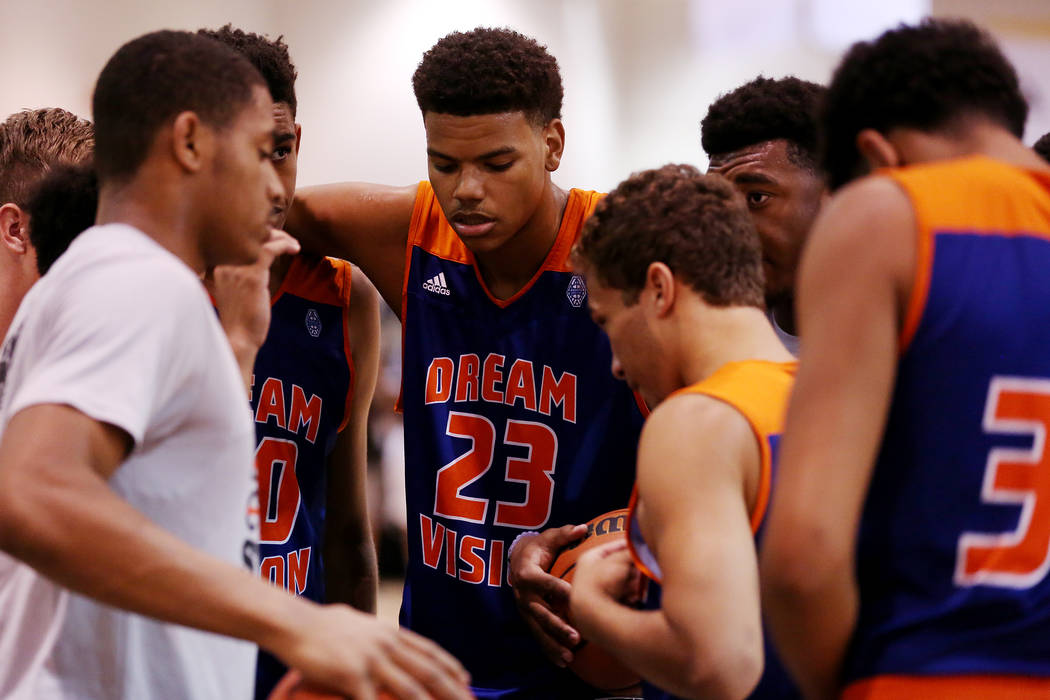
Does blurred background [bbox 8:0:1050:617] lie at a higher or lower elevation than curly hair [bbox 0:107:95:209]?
higher

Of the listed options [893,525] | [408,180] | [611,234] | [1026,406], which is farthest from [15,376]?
[408,180]

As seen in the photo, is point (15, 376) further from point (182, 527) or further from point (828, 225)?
point (828, 225)

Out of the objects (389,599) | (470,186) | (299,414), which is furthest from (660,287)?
(389,599)

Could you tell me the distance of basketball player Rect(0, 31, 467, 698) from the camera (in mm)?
1192

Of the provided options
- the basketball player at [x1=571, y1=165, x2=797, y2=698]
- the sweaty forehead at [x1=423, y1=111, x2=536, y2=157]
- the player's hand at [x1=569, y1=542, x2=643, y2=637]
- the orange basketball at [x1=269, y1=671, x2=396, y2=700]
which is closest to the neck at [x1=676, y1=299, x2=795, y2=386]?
the basketball player at [x1=571, y1=165, x2=797, y2=698]

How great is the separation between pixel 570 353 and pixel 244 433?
138cm

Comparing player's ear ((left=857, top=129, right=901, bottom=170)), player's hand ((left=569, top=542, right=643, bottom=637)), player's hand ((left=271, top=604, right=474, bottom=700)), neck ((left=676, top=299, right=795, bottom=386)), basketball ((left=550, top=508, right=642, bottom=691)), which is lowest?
basketball ((left=550, top=508, right=642, bottom=691))

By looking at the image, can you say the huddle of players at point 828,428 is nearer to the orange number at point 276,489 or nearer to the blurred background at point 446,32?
the orange number at point 276,489

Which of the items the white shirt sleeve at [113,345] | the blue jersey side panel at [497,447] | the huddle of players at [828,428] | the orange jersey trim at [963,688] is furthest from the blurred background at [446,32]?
the orange jersey trim at [963,688]

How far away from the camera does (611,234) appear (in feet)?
6.35

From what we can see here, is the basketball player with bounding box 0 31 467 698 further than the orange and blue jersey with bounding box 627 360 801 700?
No

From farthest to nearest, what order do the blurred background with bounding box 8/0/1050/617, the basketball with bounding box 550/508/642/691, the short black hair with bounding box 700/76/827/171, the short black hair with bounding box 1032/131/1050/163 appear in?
the blurred background with bounding box 8/0/1050/617
the short black hair with bounding box 1032/131/1050/163
the short black hair with bounding box 700/76/827/171
the basketball with bounding box 550/508/642/691

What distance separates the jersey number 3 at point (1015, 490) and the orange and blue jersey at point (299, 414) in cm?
191

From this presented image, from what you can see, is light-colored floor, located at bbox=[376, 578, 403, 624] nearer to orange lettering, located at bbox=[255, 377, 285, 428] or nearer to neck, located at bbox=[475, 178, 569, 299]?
orange lettering, located at bbox=[255, 377, 285, 428]
